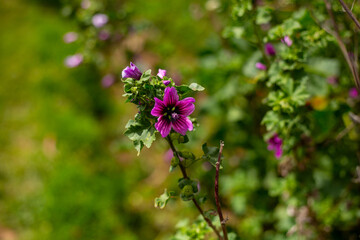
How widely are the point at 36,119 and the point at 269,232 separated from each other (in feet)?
8.14

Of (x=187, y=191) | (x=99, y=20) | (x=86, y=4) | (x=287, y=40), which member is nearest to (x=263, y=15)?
(x=287, y=40)

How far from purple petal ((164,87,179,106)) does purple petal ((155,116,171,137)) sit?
6 centimetres

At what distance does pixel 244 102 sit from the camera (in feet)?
9.43

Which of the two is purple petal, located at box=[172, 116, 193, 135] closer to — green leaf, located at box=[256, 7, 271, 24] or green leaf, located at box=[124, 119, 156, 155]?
green leaf, located at box=[124, 119, 156, 155]

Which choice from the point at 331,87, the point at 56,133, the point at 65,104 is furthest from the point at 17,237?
the point at 331,87

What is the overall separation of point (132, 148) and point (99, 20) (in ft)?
3.31

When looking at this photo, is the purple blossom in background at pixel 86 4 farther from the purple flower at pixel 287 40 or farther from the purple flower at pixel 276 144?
the purple flower at pixel 276 144

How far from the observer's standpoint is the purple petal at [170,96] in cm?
128

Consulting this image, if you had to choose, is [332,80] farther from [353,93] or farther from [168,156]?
[168,156]

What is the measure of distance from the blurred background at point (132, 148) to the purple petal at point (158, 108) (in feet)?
2.63

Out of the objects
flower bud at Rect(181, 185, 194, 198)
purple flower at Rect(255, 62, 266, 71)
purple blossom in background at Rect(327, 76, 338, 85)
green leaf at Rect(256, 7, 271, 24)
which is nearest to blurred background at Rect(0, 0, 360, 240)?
purple blossom in background at Rect(327, 76, 338, 85)

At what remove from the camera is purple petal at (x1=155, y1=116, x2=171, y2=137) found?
4.19 ft

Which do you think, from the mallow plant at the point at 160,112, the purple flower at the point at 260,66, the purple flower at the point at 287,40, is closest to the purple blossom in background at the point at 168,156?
the purple flower at the point at 260,66

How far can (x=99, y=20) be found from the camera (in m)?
2.63
